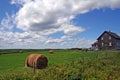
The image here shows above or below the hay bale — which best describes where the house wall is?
above

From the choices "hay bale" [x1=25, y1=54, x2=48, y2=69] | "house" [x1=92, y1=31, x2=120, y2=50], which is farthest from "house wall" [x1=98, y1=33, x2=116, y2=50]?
"hay bale" [x1=25, y1=54, x2=48, y2=69]

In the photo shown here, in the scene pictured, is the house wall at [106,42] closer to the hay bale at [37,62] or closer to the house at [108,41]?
the house at [108,41]

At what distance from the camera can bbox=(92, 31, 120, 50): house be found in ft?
292

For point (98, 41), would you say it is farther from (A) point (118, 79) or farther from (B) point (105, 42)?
(A) point (118, 79)

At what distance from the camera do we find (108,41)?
9044 cm

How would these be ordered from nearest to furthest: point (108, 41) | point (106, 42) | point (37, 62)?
point (37, 62), point (108, 41), point (106, 42)

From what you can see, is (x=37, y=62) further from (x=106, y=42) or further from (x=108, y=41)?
(x=106, y=42)

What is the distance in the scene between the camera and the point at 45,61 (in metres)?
34.2

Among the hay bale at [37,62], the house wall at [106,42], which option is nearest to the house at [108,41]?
the house wall at [106,42]

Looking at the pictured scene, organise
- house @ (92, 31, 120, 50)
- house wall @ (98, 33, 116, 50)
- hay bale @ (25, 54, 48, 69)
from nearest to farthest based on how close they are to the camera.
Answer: hay bale @ (25, 54, 48, 69) < house @ (92, 31, 120, 50) < house wall @ (98, 33, 116, 50)

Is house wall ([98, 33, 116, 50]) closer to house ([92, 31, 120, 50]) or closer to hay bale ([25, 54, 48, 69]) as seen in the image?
house ([92, 31, 120, 50])

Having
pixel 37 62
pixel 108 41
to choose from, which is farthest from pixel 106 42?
pixel 37 62

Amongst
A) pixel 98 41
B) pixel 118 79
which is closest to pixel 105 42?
pixel 98 41

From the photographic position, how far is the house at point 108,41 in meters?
89.1
